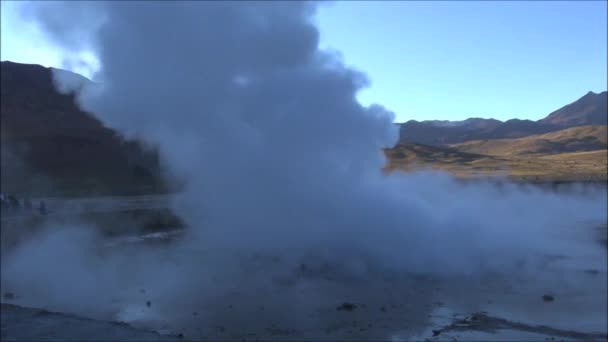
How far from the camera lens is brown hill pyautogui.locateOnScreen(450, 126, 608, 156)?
166250 millimetres

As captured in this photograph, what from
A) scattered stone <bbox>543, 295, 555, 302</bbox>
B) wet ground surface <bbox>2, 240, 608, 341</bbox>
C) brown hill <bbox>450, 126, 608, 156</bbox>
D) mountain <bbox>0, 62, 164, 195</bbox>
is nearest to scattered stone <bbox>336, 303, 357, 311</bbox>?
wet ground surface <bbox>2, 240, 608, 341</bbox>

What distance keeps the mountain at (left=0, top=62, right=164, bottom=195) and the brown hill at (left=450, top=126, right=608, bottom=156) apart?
408ft

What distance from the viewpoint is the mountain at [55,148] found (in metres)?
41.6

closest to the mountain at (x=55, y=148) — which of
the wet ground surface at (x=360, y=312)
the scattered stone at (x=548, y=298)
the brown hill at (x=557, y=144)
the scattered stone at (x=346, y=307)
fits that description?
the wet ground surface at (x=360, y=312)

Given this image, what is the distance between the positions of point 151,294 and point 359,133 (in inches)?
445

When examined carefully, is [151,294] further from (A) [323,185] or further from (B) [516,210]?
(B) [516,210]

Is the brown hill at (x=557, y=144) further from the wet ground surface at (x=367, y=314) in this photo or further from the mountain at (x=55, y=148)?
the wet ground surface at (x=367, y=314)

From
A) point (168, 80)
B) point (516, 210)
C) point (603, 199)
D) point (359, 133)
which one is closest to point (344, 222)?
point (359, 133)

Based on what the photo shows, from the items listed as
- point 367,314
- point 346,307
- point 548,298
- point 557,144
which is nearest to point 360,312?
point 367,314

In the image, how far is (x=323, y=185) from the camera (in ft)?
77.5

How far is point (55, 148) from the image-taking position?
57.0m

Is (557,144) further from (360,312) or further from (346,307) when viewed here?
(360,312)

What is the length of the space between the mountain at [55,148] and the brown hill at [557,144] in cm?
12439

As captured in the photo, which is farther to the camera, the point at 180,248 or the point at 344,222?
the point at 180,248
